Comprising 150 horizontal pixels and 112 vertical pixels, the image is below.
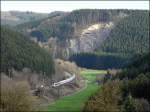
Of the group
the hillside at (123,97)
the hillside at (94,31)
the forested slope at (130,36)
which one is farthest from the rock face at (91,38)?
the hillside at (123,97)

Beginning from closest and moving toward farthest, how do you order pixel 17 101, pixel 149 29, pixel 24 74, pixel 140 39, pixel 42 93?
pixel 17 101
pixel 42 93
pixel 24 74
pixel 140 39
pixel 149 29

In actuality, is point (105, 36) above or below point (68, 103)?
below

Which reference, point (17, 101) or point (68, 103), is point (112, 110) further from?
point (68, 103)

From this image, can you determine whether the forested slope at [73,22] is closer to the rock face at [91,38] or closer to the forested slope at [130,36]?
the rock face at [91,38]

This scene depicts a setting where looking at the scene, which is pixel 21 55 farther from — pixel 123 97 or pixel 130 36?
pixel 130 36

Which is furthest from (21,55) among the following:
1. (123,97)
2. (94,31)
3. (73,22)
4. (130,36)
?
(73,22)

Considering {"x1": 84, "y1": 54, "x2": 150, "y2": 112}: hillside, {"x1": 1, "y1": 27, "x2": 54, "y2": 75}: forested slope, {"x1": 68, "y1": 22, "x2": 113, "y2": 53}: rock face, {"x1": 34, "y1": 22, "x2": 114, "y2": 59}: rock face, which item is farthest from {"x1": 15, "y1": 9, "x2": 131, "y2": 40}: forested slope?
{"x1": 84, "y1": 54, "x2": 150, "y2": 112}: hillside

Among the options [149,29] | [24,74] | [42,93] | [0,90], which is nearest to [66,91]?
[24,74]
